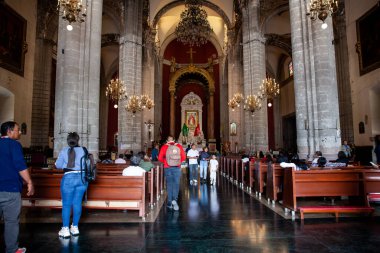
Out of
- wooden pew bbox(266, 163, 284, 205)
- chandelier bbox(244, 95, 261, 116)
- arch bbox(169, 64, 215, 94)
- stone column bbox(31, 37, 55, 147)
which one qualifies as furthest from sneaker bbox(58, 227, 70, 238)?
arch bbox(169, 64, 215, 94)

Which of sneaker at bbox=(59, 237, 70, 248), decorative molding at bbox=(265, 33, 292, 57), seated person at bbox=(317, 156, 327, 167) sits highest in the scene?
decorative molding at bbox=(265, 33, 292, 57)

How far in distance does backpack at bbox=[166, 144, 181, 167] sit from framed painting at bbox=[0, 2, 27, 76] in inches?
484

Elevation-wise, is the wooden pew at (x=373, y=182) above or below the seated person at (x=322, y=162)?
below

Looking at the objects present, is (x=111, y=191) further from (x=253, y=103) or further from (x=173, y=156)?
(x=253, y=103)

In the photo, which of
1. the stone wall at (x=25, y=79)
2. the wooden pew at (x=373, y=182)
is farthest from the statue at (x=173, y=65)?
the wooden pew at (x=373, y=182)

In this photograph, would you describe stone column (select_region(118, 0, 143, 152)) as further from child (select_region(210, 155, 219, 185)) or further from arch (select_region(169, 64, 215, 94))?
arch (select_region(169, 64, 215, 94))

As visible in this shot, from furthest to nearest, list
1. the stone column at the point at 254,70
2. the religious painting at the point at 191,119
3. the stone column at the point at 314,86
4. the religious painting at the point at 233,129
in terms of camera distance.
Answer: the religious painting at the point at 191,119 < the religious painting at the point at 233,129 < the stone column at the point at 254,70 < the stone column at the point at 314,86

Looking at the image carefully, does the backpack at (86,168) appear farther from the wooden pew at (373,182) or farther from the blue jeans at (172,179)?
the wooden pew at (373,182)

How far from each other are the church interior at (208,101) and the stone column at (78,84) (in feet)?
0.12

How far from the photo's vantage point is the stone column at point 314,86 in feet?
26.8

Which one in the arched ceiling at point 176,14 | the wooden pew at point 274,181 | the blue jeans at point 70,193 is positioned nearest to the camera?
the blue jeans at point 70,193

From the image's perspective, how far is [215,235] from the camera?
3.98 m

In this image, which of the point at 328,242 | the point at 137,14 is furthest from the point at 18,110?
the point at 328,242

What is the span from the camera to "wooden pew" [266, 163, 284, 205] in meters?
6.16
